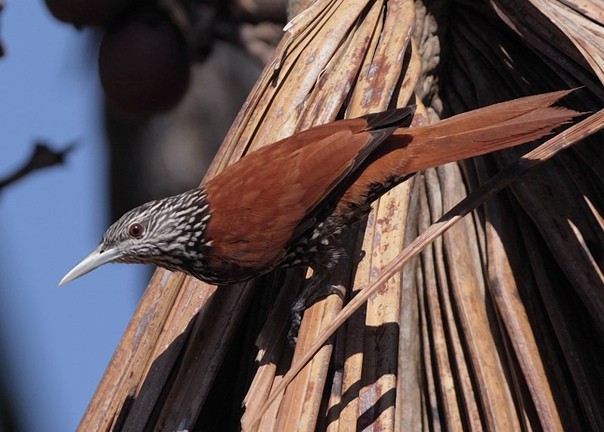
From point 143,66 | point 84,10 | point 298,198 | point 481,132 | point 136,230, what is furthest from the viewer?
point 84,10

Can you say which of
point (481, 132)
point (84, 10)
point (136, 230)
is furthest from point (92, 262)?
point (84, 10)

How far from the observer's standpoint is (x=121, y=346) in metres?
2.40

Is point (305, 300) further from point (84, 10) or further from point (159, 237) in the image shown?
point (84, 10)

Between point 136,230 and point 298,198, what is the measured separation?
1.48ft

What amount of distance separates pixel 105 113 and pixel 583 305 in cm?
333

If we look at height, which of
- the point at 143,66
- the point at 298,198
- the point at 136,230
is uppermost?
the point at 136,230

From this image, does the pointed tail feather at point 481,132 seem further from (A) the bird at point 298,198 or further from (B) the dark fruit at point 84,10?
(B) the dark fruit at point 84,10

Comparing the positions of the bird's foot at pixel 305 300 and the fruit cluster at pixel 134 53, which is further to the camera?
the fruit cluster at pixel 134 53

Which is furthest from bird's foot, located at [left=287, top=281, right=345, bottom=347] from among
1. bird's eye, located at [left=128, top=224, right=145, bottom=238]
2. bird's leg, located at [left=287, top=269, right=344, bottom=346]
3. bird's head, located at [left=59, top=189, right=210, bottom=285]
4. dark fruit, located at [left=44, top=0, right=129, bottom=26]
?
dark fruit, located at [left=44, top=0, right=129, bottom=26]

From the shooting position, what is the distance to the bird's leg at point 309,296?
2352 mm

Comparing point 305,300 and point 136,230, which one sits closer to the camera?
point 305,300

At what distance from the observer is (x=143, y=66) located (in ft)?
13.6

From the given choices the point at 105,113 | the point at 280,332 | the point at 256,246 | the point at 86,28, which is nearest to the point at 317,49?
the point at 256,246

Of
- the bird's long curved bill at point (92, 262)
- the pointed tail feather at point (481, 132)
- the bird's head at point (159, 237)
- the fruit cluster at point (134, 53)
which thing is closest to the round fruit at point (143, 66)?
the fruit cluster at point (134, 53)
